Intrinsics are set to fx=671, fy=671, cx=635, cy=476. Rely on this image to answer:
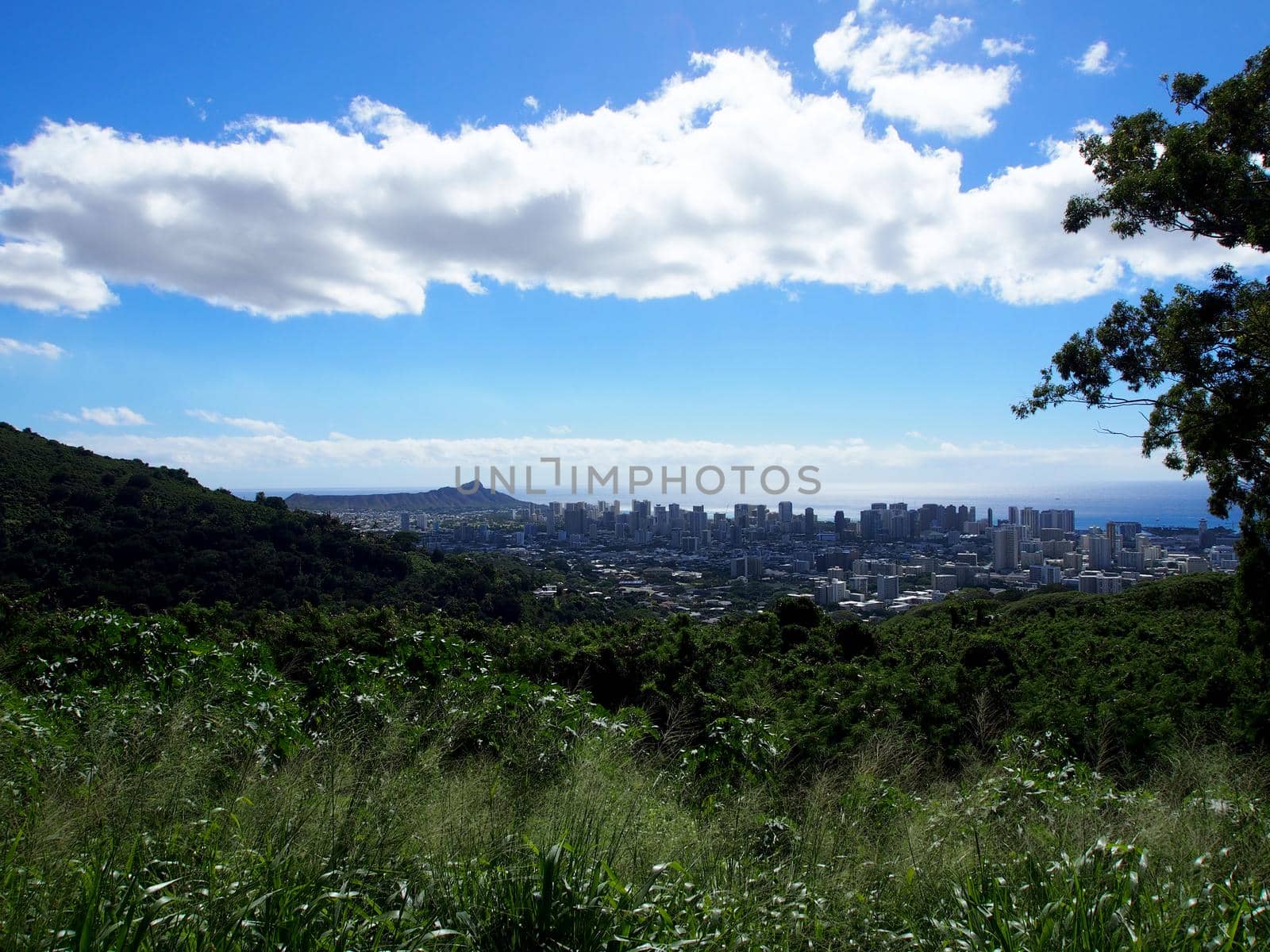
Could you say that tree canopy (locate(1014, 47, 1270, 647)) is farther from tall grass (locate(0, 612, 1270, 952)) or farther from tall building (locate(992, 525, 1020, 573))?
tall building (locate(992, 525, 1020, 573))

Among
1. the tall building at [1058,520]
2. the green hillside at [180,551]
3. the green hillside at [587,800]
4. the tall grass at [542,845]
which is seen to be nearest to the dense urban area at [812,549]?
the tall building at [1058,520]

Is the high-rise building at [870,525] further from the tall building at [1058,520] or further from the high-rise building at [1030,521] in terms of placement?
the tall building at [1058,520]

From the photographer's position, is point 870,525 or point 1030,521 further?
point 870,525

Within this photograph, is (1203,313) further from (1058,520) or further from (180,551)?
(1058,520)

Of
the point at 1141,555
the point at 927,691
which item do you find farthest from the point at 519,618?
the point at 1141,555

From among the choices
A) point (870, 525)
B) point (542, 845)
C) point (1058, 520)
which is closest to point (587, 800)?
point (542, 845)

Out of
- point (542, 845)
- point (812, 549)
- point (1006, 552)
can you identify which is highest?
point (542, 845)

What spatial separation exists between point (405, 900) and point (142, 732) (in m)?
1.82

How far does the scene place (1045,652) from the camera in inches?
420

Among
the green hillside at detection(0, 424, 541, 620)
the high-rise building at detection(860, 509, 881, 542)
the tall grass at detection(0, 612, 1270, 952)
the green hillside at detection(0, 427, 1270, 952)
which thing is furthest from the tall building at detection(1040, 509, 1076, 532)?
the tall grass at detection(0, 612, 1270, 952)

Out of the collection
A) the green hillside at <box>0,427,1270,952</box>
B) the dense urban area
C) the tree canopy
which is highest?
the tree canopy

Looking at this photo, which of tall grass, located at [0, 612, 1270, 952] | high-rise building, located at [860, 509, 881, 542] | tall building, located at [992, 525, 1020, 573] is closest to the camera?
tall grass, located at [0, 612, 1270, 952]

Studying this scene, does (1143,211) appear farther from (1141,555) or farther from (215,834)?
(1141,555)

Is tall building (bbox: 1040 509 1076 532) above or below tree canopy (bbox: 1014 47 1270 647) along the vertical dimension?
below
